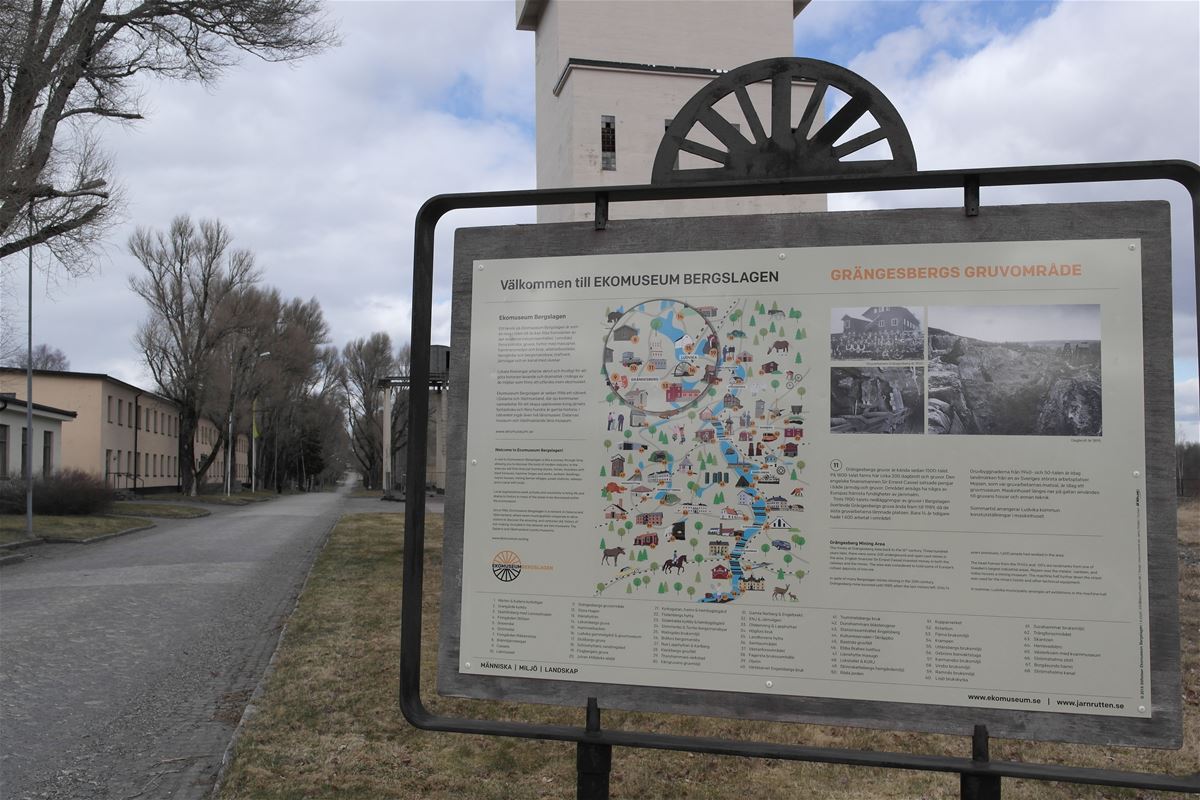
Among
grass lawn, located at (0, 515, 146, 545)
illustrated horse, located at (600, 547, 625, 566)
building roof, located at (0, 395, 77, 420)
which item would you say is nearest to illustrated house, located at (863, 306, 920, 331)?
illustrated horse, located at (600, 547, 625, 566)

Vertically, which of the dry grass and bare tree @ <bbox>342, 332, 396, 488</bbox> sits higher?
bare tree @ <bbox>342, 332, 396, 488</bbox>

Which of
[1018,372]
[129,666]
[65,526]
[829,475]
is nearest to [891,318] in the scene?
[1018,372]

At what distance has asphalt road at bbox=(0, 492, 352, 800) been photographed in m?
5.65

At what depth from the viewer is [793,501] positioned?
314 centimetres

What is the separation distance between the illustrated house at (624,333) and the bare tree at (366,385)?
276 feet

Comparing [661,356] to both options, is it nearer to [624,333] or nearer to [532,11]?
[624,333]

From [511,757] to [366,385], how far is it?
83647 mm

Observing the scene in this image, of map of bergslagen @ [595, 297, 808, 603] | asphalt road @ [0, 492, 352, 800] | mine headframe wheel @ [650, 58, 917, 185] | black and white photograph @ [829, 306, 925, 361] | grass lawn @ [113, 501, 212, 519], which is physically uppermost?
mine headframe wheel @ [650, 58, 917, 185]

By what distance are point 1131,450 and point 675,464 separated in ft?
4.50

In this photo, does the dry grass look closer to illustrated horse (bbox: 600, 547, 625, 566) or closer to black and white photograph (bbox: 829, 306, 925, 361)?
illustrated horse (bbox: 600, 547, 625, 566)

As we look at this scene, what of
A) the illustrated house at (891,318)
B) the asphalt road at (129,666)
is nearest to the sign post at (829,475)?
the illustrated house at (891,318)

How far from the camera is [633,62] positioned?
32.4 m

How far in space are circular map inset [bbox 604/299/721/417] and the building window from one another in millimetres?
29477

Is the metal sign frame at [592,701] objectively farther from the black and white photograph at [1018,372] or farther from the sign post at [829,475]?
the black and white photograph at [1018,372]
